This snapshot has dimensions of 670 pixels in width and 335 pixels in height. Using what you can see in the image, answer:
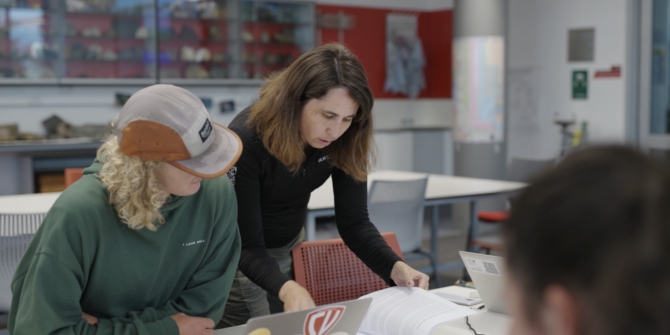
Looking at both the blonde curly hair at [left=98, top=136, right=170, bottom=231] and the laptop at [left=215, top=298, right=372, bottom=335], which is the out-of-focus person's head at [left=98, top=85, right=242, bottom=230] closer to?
the blonde curly hair at [left=98, top=136, right=170, bottom=231]

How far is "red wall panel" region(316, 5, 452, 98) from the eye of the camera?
25.8 ft

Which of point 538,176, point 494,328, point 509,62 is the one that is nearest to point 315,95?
point 494,328

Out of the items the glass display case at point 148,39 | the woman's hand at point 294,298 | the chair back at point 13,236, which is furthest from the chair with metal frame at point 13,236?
the glass display case at point 148,39

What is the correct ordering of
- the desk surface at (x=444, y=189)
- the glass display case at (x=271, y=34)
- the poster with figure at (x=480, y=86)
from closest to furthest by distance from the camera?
1. the desk surface at (x=444, y=189)
2. the poster with figure at (x=480, y=86)
3. the glass display case at (x=271, y=34)

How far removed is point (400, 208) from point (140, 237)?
2.36 m

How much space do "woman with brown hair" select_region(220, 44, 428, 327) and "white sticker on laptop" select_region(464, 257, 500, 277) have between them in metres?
0.19

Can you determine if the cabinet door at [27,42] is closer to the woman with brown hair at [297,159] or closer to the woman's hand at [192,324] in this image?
the woman with brown hair at [297,159]

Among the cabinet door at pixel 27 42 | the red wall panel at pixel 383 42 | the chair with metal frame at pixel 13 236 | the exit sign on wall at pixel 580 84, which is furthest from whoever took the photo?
the red wall panel at pixel 383 42

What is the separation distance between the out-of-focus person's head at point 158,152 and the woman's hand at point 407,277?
24.8 inches

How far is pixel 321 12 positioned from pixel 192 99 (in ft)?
21.7

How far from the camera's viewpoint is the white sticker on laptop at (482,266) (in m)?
1.51

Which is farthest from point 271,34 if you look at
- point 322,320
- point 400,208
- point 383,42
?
point 322,320

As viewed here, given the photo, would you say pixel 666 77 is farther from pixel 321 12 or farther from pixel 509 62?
pixel 321 12

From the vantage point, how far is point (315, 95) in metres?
1.68
